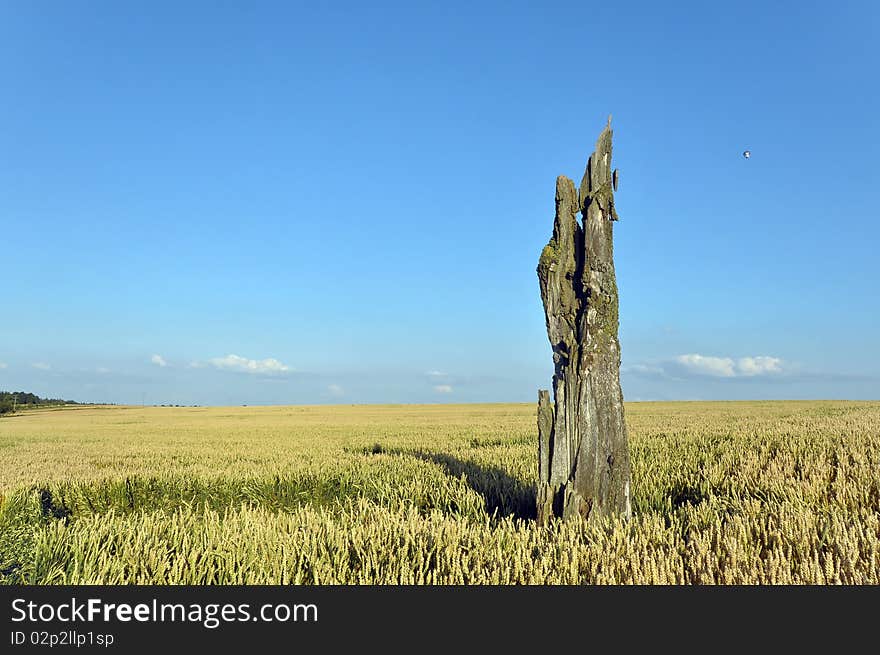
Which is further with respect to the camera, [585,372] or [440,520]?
→ [585,372]

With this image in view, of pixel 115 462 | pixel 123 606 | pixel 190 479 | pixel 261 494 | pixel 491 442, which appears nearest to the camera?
pixel 123 606

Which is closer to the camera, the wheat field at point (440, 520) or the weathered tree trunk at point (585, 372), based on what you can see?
the wheat field at point (440, 520)

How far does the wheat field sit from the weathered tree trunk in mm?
456

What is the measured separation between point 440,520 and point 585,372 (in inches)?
92.0

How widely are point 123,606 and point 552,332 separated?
5.08 meters

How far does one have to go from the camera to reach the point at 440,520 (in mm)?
6418

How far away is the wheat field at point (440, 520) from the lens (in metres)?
5.04

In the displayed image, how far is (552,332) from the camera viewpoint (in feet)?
23.8

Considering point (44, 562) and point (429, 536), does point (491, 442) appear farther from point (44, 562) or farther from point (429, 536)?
point (44, 562)

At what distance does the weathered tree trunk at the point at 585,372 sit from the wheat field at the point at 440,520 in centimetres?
46

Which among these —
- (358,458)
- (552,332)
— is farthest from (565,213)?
(358,458)

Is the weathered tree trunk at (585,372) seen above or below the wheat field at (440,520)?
above

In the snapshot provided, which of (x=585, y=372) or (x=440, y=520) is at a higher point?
(x=585, y=372)

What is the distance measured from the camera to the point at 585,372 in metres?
6.94
